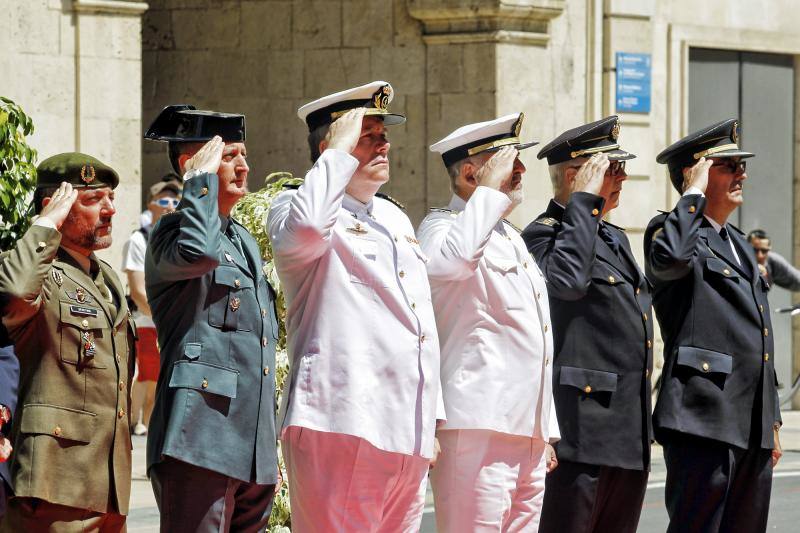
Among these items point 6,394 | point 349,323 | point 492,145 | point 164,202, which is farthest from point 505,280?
point 164,202

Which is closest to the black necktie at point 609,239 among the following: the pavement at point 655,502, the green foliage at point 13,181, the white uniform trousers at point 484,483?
the white uniform trousers at point 484,483

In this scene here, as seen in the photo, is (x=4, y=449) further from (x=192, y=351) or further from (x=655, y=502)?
(x=655, y=502)

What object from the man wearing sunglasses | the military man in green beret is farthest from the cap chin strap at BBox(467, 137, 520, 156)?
the man wearing sunglasses

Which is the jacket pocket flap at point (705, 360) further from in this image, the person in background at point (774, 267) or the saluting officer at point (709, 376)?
the person in background at point (774, 267)

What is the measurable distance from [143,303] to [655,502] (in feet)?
11.8

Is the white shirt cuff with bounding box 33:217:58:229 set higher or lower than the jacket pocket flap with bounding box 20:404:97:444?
higher

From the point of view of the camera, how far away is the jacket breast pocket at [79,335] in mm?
5543

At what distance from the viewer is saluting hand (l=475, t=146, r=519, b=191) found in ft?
20.2

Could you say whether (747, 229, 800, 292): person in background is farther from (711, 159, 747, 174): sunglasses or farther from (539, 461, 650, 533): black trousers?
(539, 461, 650, 533): black trousers

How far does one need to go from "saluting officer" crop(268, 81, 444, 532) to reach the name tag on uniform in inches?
24.4

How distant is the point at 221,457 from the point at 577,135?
2262mm

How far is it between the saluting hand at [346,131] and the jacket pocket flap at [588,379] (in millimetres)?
1424

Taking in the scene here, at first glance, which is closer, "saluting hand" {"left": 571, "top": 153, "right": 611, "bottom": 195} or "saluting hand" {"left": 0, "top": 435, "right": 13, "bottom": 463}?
"saluting hand" {"left": 0, "top": 435, "right": 13, "bottom": 463}

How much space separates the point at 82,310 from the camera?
5582 mm
